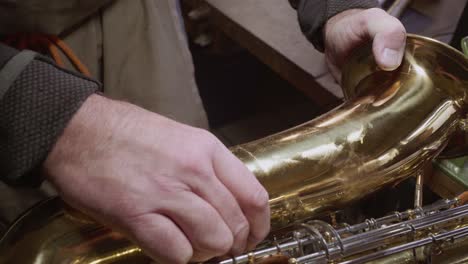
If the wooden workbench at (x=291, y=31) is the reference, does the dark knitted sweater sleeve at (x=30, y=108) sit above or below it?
above

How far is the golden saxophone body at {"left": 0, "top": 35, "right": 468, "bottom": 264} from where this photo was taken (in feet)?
1.77

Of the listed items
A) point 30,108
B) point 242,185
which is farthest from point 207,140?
point 30,108

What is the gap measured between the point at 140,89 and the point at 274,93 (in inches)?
41.8

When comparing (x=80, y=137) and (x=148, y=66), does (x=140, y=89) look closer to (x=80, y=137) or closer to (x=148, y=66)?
(x=148, y=66)

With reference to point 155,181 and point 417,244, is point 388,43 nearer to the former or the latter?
point 417,244

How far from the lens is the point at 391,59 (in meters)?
0.71

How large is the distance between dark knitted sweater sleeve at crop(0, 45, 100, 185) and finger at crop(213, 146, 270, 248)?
5.7 inches

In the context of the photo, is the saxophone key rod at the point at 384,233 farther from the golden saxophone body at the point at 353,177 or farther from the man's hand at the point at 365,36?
the man's hand at the point at 365,36

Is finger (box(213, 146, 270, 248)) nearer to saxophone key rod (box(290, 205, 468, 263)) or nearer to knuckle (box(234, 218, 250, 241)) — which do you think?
knuckle (box(234, 218, 250, 241))

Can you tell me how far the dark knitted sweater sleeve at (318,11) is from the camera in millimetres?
824

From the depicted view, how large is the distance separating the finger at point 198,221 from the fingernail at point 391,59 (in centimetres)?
36

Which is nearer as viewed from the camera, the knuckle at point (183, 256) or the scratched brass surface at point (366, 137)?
the knuckle at point (183, 256)

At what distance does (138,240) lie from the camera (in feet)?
1.54

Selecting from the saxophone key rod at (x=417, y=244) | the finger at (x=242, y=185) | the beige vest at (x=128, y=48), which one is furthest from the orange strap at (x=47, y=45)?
the saxophone key rod at (x=417, y=244)
